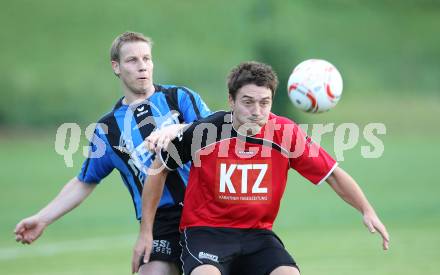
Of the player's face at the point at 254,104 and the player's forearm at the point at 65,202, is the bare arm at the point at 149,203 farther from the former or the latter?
the player's forearm at the point at 65,202

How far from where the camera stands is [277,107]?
1146 inches

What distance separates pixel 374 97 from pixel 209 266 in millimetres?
29852

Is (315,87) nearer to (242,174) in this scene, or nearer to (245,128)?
(245,128)

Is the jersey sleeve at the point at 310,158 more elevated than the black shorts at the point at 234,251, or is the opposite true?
the jersey sleeve at the point at 310,158

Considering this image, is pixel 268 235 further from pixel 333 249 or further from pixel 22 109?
pixel 22 109

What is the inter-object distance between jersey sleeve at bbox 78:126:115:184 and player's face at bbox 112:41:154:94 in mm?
439

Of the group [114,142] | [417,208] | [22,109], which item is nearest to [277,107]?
[22,109]

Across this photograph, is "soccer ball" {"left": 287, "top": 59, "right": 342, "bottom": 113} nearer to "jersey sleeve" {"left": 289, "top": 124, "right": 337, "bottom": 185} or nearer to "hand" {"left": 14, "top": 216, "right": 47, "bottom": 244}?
"jersey sleeve" {"left": 289, "top": 124, "right": 337, "bottom": 185}

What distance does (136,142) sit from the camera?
686 centimetres

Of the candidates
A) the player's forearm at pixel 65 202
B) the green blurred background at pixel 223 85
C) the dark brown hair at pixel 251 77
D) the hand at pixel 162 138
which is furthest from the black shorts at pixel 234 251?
the green blurred background at pixel 223 85

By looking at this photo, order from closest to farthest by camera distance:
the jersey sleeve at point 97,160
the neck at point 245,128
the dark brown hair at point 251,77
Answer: the dark brown hair at point 251,77 < the neck at point 245,128 < the jersey sleeve at point 97,160

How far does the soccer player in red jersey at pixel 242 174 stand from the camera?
19.9ft

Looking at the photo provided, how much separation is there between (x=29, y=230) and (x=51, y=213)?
21 cm

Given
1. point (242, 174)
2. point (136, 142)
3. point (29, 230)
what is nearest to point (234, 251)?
point (242, 174)
